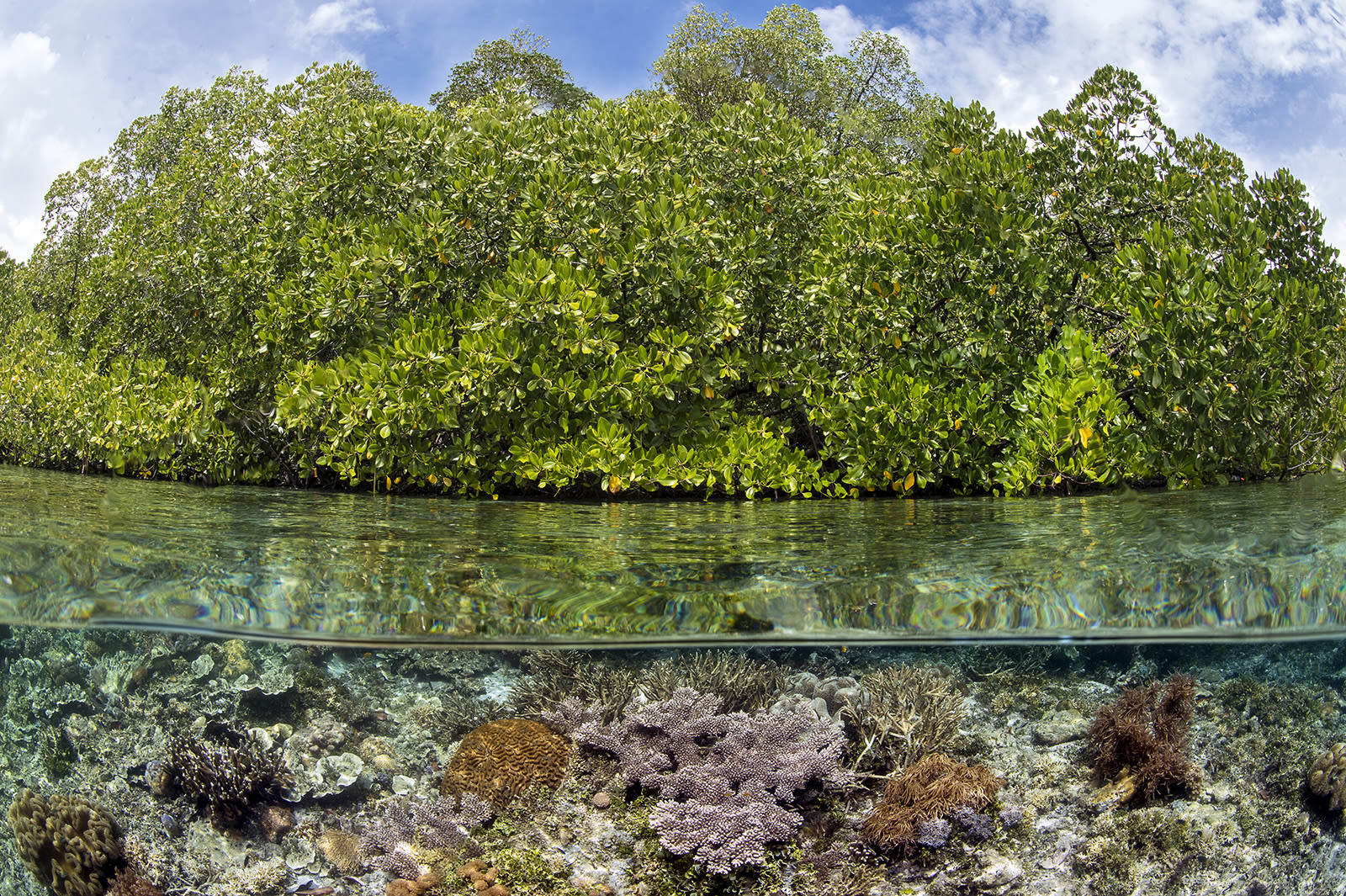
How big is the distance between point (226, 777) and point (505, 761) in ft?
5.08

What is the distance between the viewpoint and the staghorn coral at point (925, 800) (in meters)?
4.85

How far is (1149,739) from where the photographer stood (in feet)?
17.5

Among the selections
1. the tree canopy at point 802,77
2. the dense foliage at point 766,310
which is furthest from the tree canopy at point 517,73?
the dense foliage at point 766,310

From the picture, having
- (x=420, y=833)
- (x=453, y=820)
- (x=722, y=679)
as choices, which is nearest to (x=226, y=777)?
(x=420, y=833)

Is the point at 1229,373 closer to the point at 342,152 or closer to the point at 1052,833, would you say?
the point at 1052,833

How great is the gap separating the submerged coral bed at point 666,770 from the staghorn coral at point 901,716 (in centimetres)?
2

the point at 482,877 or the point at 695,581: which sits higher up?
the point at 695,581

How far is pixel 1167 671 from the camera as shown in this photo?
5.96 metres

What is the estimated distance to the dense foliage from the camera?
7941mm

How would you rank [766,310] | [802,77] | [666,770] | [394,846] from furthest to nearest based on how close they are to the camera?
[802,77] → [766,310] → [666,770] → [394,846]

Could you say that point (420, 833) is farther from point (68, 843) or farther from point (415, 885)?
point (68, 843)

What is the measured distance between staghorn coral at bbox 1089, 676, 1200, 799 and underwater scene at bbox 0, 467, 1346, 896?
0.07ft

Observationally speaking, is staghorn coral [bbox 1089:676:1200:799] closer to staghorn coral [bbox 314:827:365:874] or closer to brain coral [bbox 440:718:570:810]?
brain coral [bbox 440:718:570:810]

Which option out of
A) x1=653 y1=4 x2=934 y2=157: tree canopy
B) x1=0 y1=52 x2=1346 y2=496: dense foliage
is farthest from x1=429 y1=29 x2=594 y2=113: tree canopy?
x1=0 y1=52 x2=1346 y2=496: dense foliage
